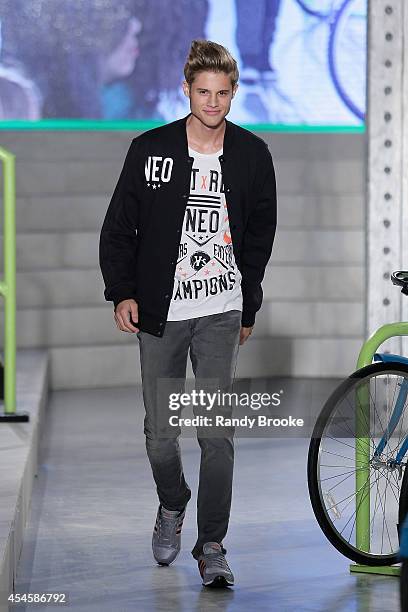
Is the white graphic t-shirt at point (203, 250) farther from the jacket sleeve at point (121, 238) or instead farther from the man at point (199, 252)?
the jacket sleeve at point (121, 238)

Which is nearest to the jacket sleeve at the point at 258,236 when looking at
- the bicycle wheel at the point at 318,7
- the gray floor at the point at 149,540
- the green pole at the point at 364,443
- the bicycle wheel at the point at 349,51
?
the green pole at the point at 364,443

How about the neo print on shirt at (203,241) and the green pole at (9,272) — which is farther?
the green pole at (9,272)

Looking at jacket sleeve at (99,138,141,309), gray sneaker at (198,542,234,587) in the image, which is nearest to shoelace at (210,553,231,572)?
gray sneaker at (198,542,234,587)

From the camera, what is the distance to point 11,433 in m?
5.48

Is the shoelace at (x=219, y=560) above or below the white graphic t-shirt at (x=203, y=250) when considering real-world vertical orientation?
below

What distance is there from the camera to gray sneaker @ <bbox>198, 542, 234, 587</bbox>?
3979 millimetres

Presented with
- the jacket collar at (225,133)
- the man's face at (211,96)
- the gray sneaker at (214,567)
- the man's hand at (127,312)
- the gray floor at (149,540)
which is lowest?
the gray floor at (149,540)

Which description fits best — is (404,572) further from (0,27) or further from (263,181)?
(0,27)

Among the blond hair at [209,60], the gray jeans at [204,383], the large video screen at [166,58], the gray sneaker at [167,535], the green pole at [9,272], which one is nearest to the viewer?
the blond hair at [209,60]

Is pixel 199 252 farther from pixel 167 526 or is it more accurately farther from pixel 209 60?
pixel 167 526

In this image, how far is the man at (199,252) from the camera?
3.91m

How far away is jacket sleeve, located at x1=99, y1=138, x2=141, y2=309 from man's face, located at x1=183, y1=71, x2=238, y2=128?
0.21 m

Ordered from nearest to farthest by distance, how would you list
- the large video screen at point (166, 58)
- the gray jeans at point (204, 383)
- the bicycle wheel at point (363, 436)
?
the gray jeans at point (204, 383) < the bicycle wheel at point (363, 436) < the large video screen at point (166, 58)

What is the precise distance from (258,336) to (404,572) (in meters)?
5.88
